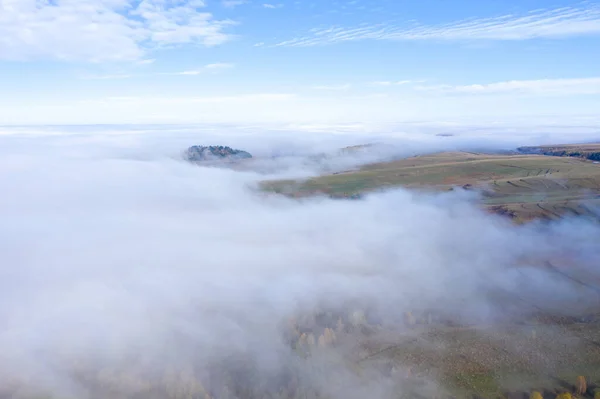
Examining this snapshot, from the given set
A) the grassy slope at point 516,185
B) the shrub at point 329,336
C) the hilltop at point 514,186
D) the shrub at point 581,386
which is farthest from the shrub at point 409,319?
the grassy slope at point 516,185

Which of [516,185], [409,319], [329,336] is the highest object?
[516,185]

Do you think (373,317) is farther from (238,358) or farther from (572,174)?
(572,174)

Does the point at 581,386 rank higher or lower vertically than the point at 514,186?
lower

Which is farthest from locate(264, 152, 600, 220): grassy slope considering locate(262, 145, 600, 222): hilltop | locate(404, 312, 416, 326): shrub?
locate(404, 312, 416, 326): shrub

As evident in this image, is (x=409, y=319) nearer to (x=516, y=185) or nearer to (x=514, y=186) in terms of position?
(x=514, y=186)

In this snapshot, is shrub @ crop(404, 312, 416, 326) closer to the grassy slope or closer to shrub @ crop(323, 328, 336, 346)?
shrub @ crop(323, 328, 336, 346)

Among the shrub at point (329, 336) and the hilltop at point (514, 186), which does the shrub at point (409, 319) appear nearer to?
the shrub at point (329, 336)

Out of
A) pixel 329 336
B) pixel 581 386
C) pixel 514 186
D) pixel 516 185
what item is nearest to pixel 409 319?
pixel 329 336

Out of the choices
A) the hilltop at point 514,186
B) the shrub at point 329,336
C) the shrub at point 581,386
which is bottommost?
the shrub at point 329,336

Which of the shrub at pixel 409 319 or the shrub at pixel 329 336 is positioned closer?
the shrub at pixel 329 336
